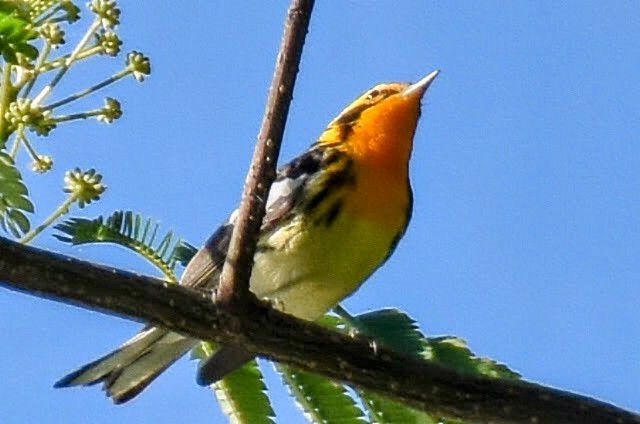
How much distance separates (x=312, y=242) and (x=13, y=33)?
66.4 inches

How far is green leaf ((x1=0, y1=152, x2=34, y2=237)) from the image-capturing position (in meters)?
2.32

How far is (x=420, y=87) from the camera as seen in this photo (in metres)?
4.48

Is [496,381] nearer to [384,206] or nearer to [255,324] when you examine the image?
[255,324]

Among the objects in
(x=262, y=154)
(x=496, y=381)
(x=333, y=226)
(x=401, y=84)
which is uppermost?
(x=401, y=84)

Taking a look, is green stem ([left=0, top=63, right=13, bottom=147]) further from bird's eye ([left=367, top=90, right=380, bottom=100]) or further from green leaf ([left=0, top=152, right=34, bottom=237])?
bird's eye ([left=367, top=90, right=380, bottom=100])

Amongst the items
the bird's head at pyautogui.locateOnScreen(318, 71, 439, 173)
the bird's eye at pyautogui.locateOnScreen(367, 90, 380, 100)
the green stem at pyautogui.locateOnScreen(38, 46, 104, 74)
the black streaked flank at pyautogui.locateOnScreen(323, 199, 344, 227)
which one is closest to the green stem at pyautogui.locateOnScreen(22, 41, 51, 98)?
the green stem at pyautogui.locateOnScreen(38, 46, 104, 74)

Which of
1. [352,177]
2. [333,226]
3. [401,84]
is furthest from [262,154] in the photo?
[401,84]

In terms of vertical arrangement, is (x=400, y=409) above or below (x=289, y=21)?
below

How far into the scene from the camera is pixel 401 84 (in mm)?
4672

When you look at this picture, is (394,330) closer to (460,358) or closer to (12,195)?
(460,358)

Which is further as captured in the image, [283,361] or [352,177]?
[352,177]

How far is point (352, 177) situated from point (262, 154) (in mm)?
1928

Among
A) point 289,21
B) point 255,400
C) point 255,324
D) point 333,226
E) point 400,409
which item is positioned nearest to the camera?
point 289,21

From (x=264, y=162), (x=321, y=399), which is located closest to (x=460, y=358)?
(x=321, y=399)
